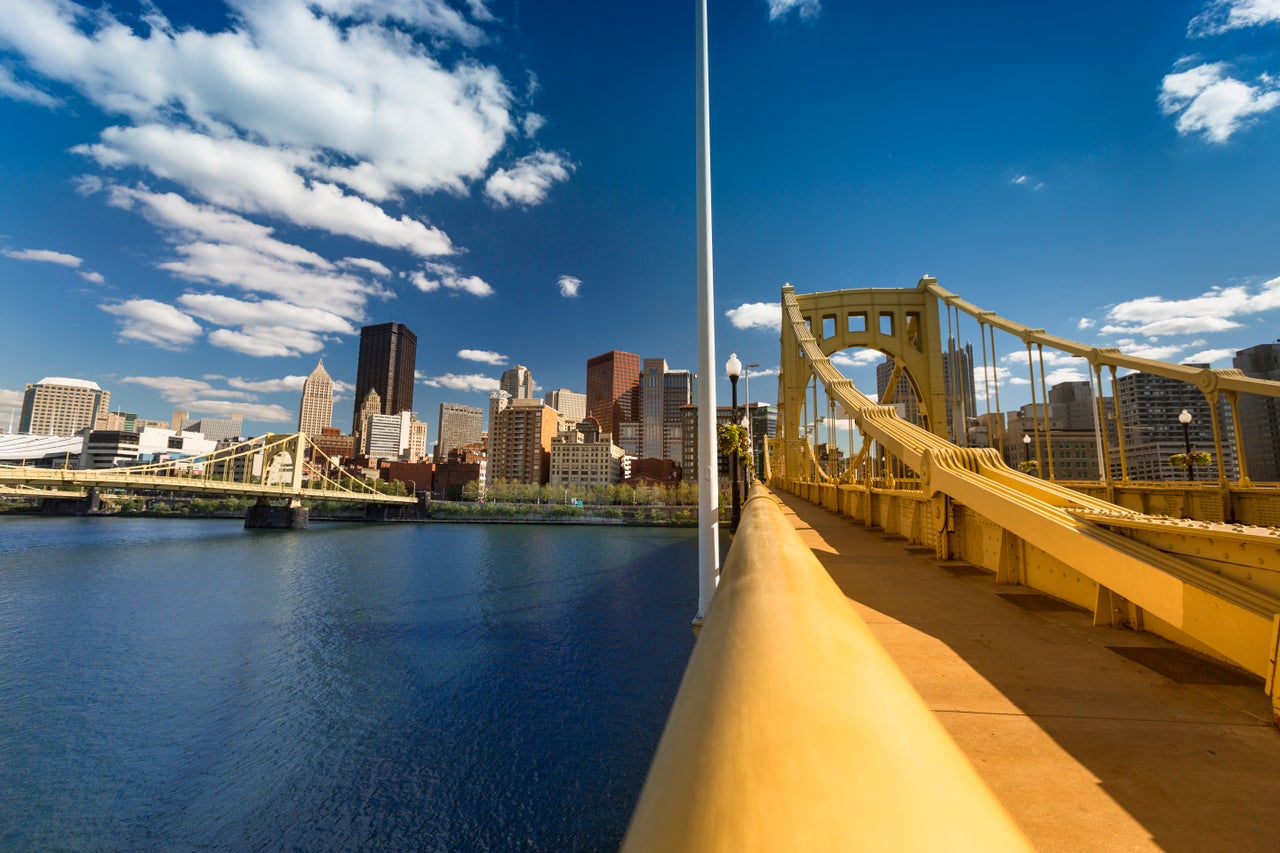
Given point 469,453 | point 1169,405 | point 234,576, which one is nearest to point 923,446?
point 234,576

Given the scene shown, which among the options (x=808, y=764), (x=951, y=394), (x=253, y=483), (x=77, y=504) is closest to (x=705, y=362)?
(x=808, y=764)

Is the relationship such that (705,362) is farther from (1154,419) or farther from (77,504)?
(77,504)

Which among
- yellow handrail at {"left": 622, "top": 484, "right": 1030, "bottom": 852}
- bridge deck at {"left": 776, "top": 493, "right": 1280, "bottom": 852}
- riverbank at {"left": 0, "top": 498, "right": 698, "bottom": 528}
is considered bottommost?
riverbank at {"left": 0, "top": 498, "right": 698, "bottom": 528}

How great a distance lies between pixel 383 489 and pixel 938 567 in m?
99.9

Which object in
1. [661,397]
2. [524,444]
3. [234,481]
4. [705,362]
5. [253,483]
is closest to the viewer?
[705,362]

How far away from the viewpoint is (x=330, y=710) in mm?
13602

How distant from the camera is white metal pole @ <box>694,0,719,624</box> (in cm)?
764

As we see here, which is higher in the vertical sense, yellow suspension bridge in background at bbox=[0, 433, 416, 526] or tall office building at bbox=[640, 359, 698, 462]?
tall office building at bbox=[640, 359, 698, 462]

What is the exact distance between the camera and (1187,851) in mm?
1749

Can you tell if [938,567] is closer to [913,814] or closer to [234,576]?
[913,814]

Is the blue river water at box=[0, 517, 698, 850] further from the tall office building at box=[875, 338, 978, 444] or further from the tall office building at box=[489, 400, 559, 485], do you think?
the tall office building at box=[489, 400, 559, 485]

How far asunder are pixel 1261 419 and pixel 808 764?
59.5 m

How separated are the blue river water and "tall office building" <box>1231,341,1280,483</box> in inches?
1556

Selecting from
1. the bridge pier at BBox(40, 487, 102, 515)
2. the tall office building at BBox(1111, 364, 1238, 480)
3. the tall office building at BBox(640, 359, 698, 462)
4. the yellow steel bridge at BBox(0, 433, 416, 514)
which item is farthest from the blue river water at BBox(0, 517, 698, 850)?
the tall office building at BBox(640, 359, 698, 462)
